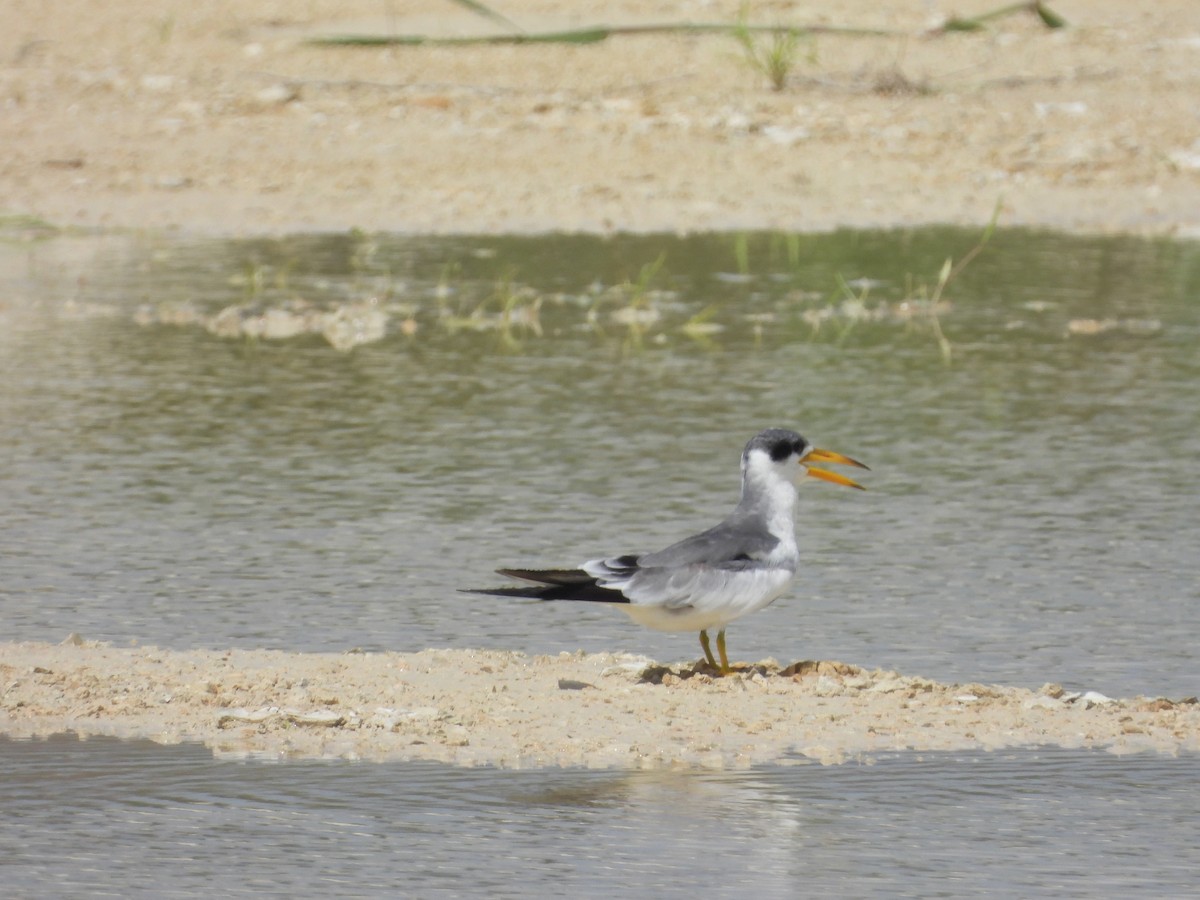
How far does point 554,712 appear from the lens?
19.2 feet

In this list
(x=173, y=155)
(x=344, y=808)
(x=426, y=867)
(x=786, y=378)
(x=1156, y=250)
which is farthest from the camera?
(x=173, y=155)

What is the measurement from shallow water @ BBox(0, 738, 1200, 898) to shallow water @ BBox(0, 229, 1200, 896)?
0.01 metres

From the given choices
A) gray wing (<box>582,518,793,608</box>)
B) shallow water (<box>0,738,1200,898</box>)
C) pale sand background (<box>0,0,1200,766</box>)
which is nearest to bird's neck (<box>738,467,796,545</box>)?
gray wing (<box>582,518,793,608</box>)

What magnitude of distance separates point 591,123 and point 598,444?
28.5ft

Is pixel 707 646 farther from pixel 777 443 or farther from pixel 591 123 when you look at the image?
pixel 591 123

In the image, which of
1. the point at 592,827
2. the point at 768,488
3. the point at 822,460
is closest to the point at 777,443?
the point at 768,488

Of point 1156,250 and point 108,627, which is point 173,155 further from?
point 108,627

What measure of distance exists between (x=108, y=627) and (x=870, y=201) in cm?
986

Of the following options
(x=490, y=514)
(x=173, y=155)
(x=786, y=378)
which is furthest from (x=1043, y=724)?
(x=173, y=155)

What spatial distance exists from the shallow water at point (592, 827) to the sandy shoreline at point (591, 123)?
10.2 meters

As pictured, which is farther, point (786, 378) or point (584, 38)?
point (584, 38)

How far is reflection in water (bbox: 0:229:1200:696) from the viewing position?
7.02 m

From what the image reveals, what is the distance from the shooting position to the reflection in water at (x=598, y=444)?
277 inches

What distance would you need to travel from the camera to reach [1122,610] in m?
7.01
